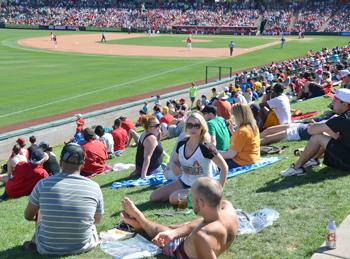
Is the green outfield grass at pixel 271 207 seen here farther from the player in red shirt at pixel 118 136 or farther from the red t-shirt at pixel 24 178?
the player in red shirt at pixel 118 136

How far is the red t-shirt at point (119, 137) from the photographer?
12.2m

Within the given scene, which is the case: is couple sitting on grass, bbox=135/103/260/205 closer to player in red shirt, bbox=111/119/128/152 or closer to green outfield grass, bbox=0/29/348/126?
player in red shirt, bbox=111/119/128/152

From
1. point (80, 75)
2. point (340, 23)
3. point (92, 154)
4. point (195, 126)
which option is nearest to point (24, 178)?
point (92, 154)

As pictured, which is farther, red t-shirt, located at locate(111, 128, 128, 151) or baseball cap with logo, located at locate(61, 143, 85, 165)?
red t-shirt, located at locate(111, 128, 128, 151)

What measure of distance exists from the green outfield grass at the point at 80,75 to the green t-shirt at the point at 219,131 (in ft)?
43.9

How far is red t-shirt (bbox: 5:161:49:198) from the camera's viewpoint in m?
7.59

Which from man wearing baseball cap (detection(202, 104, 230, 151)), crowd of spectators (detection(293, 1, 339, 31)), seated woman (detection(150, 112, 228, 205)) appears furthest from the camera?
crowd of spectators (detection(293, 1, 339, 31))

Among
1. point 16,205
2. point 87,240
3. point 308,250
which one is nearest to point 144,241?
point 87,240

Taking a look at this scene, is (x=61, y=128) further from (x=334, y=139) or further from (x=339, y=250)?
(x=339, y=250)

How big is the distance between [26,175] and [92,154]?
5.44 feet

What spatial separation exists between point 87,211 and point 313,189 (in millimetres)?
3486

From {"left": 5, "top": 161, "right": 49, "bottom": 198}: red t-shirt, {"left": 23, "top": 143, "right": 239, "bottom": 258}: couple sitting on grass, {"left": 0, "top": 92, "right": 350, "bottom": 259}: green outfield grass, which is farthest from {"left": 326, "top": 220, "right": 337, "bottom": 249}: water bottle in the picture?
{"left": 5, "top": 161, "right": 49, "bottom": 198}: red t-shirt

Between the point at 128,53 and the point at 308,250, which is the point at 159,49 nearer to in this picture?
the point at 128,53

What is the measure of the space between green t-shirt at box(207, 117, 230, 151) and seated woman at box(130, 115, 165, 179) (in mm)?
1064
